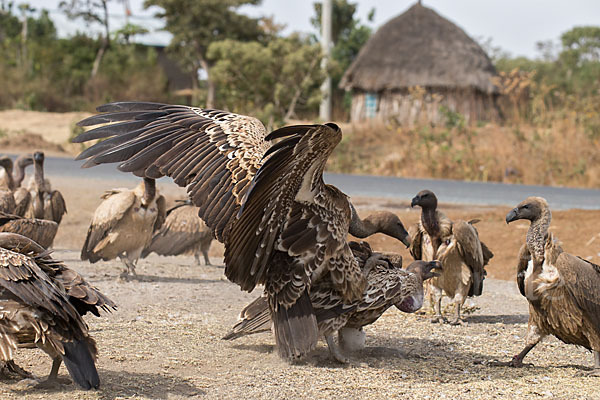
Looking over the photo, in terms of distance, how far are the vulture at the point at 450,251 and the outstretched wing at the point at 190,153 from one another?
1.99 metres

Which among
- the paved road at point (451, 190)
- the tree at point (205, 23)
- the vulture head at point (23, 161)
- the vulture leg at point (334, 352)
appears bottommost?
the paved road at point (451, 190)

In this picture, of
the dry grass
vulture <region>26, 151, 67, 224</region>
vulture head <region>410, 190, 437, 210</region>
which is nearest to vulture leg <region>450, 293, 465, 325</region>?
vulture head <region>410, 190, 437, 210</region>

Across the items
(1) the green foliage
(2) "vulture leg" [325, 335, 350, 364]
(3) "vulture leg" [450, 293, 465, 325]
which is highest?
(1) the green foliage

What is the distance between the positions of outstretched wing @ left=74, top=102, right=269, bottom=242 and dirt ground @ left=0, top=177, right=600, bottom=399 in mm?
940

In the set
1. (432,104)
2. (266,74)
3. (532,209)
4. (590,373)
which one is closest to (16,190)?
(532,209)

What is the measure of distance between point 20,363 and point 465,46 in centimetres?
2876

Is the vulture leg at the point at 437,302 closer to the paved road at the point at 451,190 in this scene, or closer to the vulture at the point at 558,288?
the vulture at the point at 558,288

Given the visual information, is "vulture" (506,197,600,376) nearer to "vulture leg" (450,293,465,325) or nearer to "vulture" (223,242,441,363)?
"vulture" (223,242,441,363)

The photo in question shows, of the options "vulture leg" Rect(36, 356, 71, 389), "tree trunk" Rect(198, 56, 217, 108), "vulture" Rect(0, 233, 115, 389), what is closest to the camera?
"vulture" Rect(0, 233, 115, 389)

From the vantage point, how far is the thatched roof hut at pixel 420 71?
29062 millimetres

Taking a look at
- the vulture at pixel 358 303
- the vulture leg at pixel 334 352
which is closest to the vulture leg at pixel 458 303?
the vulture at pixel 358 303

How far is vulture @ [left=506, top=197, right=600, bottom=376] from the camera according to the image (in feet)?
16.1

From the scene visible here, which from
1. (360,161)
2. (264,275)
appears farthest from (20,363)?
(360,161)

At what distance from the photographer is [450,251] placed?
253 inches
